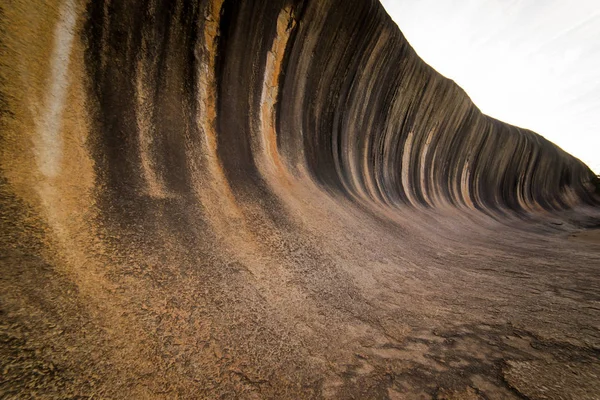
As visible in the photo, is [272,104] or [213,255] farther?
[272,104]

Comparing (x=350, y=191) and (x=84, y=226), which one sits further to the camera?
(x=350, y=191)

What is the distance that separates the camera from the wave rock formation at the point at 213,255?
0.83 m

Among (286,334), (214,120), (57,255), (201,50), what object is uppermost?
(201,50)

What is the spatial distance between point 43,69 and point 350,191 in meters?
2.81

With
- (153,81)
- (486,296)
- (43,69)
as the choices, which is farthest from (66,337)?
(486,296)

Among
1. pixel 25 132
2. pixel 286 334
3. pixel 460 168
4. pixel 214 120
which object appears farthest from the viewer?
pixel 460 168

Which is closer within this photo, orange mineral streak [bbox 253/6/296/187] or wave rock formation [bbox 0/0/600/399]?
wave rock formation [bbox 0/0/600/399]

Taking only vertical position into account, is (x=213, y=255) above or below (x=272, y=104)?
below

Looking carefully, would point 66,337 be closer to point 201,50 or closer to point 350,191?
point 201,50

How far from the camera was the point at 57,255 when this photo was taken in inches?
35.3

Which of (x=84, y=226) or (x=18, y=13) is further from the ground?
(x=18, y=13)

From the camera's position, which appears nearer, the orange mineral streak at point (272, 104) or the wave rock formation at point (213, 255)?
the wave rock formation at point (213, 255)

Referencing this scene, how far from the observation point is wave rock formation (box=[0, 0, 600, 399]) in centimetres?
83

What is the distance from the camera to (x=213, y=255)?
4.31 feet
